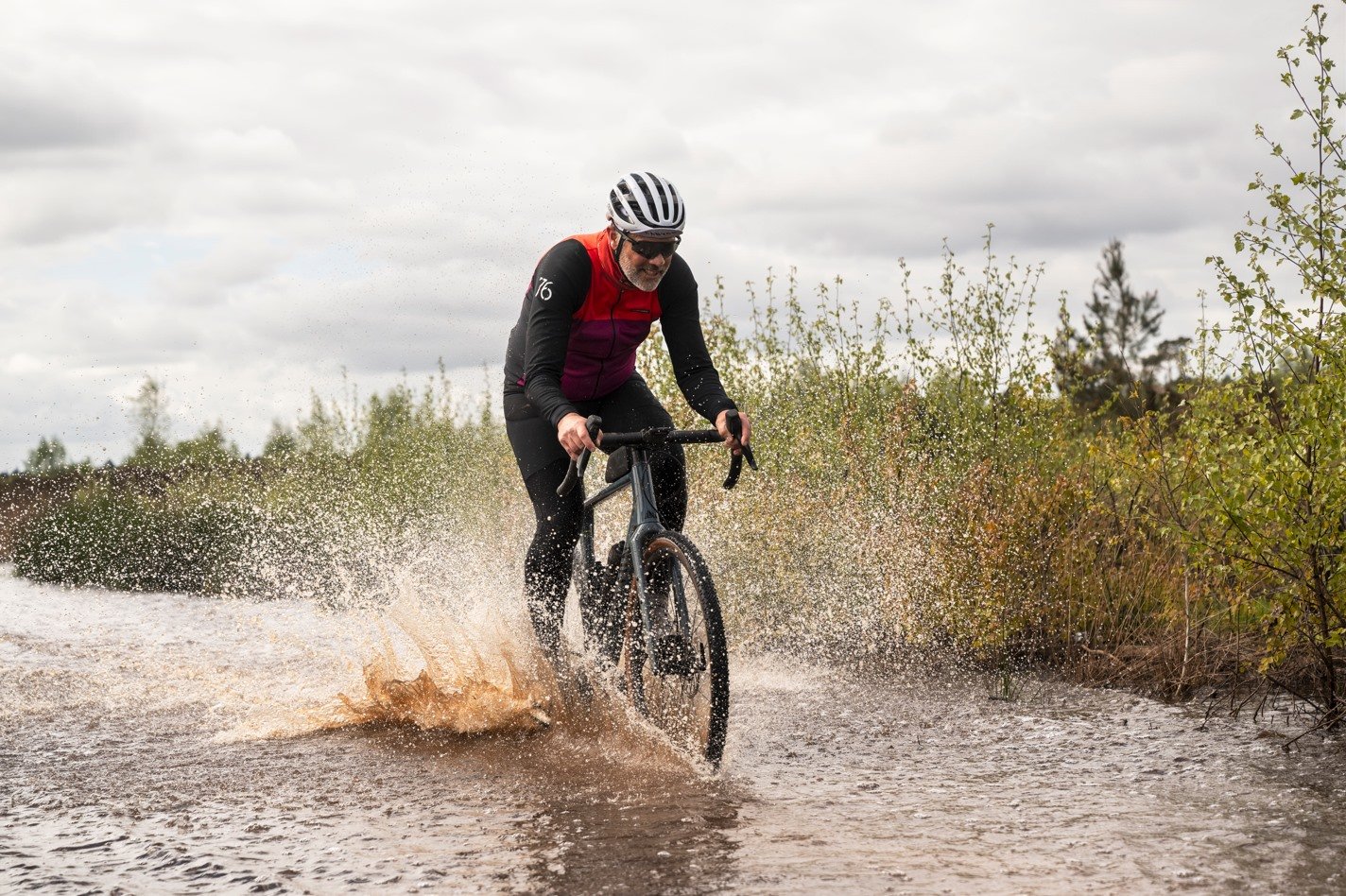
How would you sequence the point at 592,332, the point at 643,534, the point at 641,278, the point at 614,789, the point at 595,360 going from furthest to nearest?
the point at 595,360, the point at 592,332, the point at 641,278, the point at 643,534, the point at 614,789

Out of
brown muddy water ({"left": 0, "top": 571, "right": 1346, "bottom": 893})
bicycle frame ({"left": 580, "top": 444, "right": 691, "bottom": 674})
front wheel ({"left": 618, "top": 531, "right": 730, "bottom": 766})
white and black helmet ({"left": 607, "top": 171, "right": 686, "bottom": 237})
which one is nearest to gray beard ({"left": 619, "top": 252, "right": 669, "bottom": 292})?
white and black helmet ({"left": 607, "top": 171, "right": 686, "bottom": 237})

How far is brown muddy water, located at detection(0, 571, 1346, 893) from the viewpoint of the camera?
3895 millimetres

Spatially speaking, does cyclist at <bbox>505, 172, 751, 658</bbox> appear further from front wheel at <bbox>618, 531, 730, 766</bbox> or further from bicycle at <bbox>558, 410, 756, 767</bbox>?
front wheel at <bbox>618, 531, 730, 766</bbox>

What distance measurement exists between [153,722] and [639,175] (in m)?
3.63

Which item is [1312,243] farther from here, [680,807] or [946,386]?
[946,386]

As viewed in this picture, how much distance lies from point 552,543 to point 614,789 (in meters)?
1.54

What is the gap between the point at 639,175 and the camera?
5.54 m

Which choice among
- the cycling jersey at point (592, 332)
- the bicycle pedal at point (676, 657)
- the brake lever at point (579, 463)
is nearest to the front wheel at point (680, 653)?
the bicycle pedal at point (676, 657)

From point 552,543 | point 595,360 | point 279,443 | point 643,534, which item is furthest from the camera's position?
point 279,443

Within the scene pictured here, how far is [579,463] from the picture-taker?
5.45 metres

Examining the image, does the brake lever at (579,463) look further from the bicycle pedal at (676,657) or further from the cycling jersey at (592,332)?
the bicycle pedal at (676,657)

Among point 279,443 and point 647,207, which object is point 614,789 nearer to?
point 647,207

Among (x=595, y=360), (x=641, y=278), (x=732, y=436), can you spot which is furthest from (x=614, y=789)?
(x=641, y=278)

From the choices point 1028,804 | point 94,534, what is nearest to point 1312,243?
point 1028,804
